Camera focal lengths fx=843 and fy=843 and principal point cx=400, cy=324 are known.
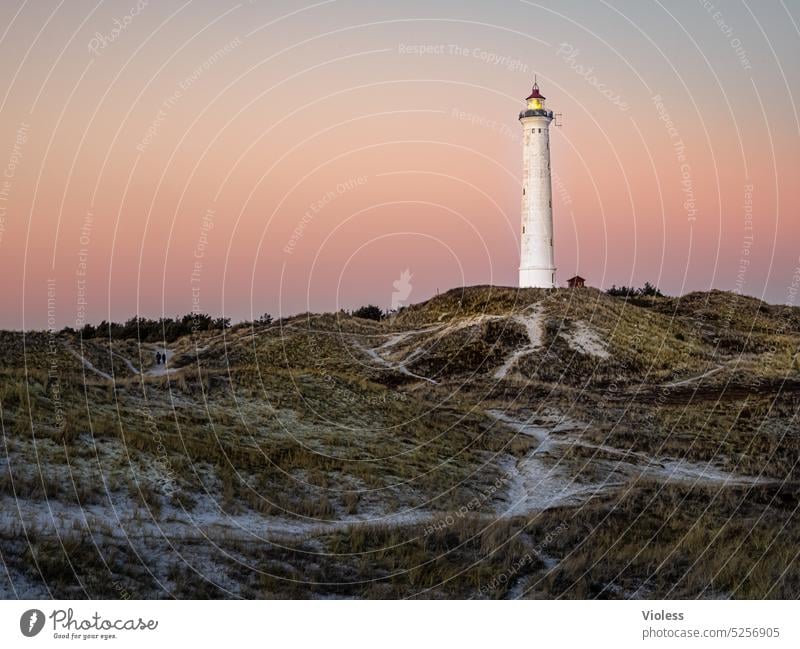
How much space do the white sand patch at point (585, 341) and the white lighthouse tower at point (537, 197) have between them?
1100cm

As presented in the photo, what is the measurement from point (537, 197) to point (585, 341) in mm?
18396

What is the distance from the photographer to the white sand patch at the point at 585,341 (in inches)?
2544

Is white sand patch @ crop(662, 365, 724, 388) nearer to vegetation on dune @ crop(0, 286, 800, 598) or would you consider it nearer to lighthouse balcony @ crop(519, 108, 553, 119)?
vegetation on dune @ crop(0, 286, 800, 598)

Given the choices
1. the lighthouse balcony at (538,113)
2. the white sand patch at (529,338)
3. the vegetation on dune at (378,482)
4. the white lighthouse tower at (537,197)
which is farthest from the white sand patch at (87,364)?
the lighthouse balcony at (538,113)

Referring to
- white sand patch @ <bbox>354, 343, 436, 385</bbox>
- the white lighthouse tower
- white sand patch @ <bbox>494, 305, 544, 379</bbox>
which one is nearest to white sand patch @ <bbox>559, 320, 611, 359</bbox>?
white sand patch @ <bbox>494, 305, 544, 379</bbox>

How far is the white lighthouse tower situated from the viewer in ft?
258

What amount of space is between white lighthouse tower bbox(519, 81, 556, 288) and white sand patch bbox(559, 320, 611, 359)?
11.0 meters

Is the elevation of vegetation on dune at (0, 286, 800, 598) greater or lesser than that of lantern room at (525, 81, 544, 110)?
lesser

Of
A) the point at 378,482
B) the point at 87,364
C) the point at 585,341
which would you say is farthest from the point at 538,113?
the point at 378,482

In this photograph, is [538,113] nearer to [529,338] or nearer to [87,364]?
[529,338]

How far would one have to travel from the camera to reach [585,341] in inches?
2606

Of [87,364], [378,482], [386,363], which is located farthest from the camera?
[386,363]
